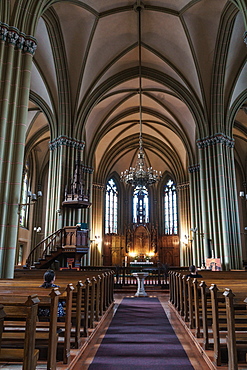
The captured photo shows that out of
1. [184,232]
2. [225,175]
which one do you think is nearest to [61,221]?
[225,175]

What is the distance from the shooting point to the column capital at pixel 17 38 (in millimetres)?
8633

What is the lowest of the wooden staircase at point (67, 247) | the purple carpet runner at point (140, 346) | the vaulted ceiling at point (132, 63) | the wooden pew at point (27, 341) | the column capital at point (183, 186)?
the purple carpet runner at point (140, 346)

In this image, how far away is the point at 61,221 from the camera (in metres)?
14.9

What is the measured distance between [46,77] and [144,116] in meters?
9.99

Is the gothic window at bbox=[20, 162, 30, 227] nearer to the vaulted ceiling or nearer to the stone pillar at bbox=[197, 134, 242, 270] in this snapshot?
the vaulted ceiling

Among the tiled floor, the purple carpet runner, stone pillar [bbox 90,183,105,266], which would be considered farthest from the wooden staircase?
stone pillar [bbox 90,183,105,266]

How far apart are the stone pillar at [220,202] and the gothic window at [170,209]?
13790mm

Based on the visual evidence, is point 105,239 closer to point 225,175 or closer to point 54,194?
point 54,194

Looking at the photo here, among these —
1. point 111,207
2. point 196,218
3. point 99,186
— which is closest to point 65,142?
point 196,218

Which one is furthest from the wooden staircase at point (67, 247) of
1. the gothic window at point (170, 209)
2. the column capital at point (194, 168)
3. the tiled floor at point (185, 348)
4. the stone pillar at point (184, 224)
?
the gothic window at point (170, 209)

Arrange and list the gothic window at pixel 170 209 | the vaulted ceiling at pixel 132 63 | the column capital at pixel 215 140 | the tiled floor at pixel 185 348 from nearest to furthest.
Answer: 1. the tiled floor at pixel 185 348
2. the vaulted ceiling at pixel 132 63
3. the column capital at pixel 215 140
4. the gothic window at pixel 170 209

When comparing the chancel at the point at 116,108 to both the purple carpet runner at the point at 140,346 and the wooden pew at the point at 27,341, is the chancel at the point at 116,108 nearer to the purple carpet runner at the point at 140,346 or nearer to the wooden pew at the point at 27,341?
the purple carpet runner at the point at 140,346

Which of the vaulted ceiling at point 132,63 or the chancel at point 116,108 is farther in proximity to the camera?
the vaulted ceiling at point 132,63

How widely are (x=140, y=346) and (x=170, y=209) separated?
82.5 ft
